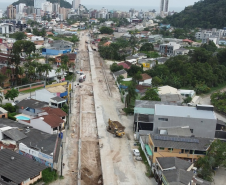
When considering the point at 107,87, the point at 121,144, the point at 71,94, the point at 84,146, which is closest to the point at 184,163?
the point at 121,144

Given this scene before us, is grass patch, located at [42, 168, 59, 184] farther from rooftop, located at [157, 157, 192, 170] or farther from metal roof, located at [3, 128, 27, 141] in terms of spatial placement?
rooftop, located at [157, 157, 192, 170]

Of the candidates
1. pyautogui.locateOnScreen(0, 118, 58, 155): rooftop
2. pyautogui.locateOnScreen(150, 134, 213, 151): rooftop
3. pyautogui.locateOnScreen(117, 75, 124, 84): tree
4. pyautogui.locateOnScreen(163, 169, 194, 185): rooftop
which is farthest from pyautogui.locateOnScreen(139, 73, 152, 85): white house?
pyautogui.locateOnScreen(163, 169, 194, 185): rooftop

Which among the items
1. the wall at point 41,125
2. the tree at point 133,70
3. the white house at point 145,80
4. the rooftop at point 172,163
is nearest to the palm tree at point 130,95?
the wall at point 41,125

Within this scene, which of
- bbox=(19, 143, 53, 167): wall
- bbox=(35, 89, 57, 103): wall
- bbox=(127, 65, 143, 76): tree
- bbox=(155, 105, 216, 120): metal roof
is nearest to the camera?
bbox=(19, 143, 53, 167): wall

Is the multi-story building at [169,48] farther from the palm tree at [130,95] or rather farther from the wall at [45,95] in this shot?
the wall at [45,95]

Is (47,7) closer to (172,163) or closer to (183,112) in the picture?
(183,112)

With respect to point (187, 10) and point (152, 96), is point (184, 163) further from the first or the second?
point (187, 10)

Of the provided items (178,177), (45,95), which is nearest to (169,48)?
(45,95)
